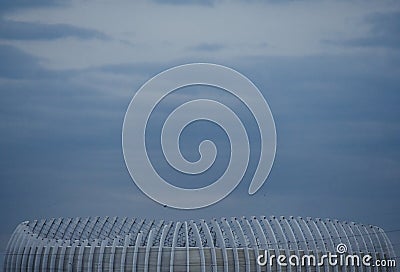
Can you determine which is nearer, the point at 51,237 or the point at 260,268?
the point at 260,268

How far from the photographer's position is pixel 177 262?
57062 millimetres

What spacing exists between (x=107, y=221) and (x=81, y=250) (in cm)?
339

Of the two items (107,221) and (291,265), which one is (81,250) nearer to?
(107,221)

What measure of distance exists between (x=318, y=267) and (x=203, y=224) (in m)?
8.24

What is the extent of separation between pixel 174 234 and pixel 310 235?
29.4ft

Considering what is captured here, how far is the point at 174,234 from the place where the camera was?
57656mm

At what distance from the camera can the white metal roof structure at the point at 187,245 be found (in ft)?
187

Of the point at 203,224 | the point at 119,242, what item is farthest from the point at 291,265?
the point at 119,242

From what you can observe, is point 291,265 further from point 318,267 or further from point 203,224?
point 203,224

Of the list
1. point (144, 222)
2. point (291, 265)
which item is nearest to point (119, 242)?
point (144, 222)

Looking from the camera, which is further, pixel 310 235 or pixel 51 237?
pixel 51 237

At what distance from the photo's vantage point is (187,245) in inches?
2240

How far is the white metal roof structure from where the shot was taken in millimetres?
57125

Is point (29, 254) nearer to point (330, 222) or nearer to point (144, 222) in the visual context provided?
point (144, 222)
